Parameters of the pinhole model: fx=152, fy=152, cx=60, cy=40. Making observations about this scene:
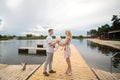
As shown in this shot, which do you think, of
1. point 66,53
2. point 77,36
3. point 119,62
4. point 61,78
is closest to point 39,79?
point 61,78

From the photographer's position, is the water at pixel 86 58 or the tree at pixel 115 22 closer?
the water at pixel 86 58

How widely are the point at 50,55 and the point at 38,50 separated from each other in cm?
1231

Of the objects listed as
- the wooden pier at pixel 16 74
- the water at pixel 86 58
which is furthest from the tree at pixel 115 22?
the wooden pier at pixel 16 74

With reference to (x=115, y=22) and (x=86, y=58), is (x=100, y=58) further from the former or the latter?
(x=115, y=22)

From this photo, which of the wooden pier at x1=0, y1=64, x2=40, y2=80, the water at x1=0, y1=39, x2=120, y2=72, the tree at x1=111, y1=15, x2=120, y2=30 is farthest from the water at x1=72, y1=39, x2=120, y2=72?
the tree at x1=111, y1=15, x2=120, y2=30

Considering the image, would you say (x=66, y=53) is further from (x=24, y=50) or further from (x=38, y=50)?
(x=24, y=50)

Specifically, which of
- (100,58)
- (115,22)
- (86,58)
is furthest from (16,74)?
(115,22)

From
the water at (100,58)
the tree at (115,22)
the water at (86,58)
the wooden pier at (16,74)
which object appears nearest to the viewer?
the wooden pier at (16,74)

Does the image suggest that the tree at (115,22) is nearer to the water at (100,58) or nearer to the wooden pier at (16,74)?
the water at (100,58)

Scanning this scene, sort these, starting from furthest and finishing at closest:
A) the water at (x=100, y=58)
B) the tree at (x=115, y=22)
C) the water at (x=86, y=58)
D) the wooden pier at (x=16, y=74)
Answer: the tree at (x=115, y=22) < the water at (x=86, y=58) < the water at (x=100, y=58) < the wooden pier at (x=16, y=74)

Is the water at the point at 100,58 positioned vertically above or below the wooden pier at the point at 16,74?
below

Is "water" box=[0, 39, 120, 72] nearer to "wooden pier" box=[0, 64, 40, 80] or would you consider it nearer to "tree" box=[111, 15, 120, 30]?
"wooden pier" box=[0, 64, 40, 80]

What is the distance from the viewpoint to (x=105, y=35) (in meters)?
48.4

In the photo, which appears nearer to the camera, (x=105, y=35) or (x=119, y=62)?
(x=119, y=62)
